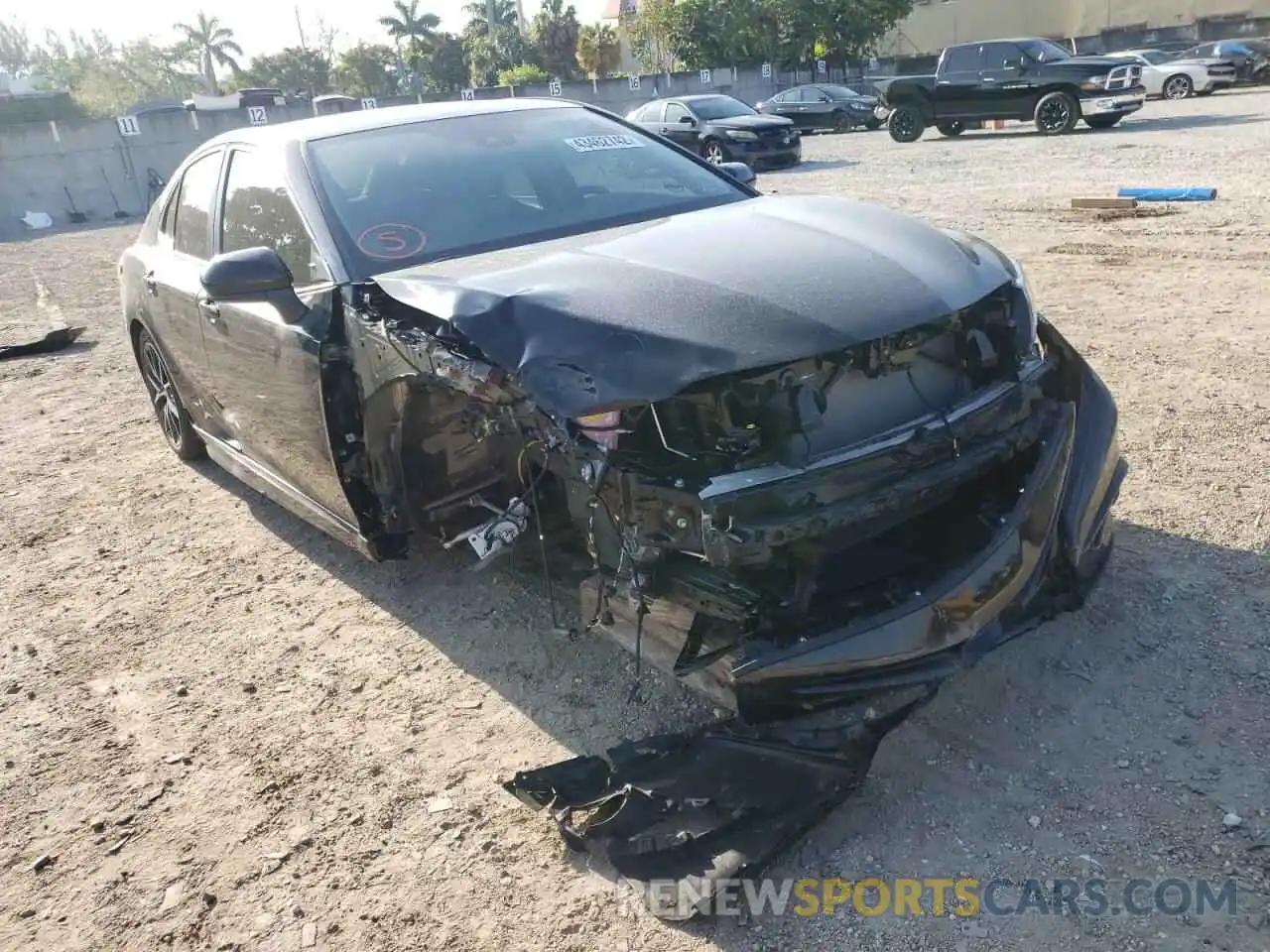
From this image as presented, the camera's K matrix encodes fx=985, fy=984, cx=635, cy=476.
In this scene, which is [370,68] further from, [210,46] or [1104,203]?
[1104,203]

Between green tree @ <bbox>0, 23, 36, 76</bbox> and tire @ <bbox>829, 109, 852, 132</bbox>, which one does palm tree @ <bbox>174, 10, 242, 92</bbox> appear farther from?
tire @ <bbox>829, 109, 852, 132</bbox>

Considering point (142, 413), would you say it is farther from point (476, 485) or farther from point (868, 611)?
point (868, 611)

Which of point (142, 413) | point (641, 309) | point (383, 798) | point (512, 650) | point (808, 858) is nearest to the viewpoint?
point (808, 858)

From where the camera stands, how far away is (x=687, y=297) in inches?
104

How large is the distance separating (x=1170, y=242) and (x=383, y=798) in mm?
7876

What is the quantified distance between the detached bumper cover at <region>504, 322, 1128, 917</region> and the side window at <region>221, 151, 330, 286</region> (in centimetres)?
200

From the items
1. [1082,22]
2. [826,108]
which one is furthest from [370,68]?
[826,108]

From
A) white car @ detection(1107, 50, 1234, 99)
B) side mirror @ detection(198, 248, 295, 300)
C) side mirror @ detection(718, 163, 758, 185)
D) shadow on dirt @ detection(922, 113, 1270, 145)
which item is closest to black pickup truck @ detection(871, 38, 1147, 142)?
shadow on dirt @ detection(922, 113, 1270, 145)

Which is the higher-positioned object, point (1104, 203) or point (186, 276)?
point (186, 276)

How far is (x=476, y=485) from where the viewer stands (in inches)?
144

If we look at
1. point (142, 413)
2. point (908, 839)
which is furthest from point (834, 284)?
point (142, 413)

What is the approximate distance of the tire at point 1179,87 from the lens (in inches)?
929

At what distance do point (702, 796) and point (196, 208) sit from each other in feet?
11.9

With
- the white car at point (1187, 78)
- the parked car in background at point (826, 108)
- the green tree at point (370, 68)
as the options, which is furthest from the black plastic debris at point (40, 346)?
the green tree at point (370, 68)
